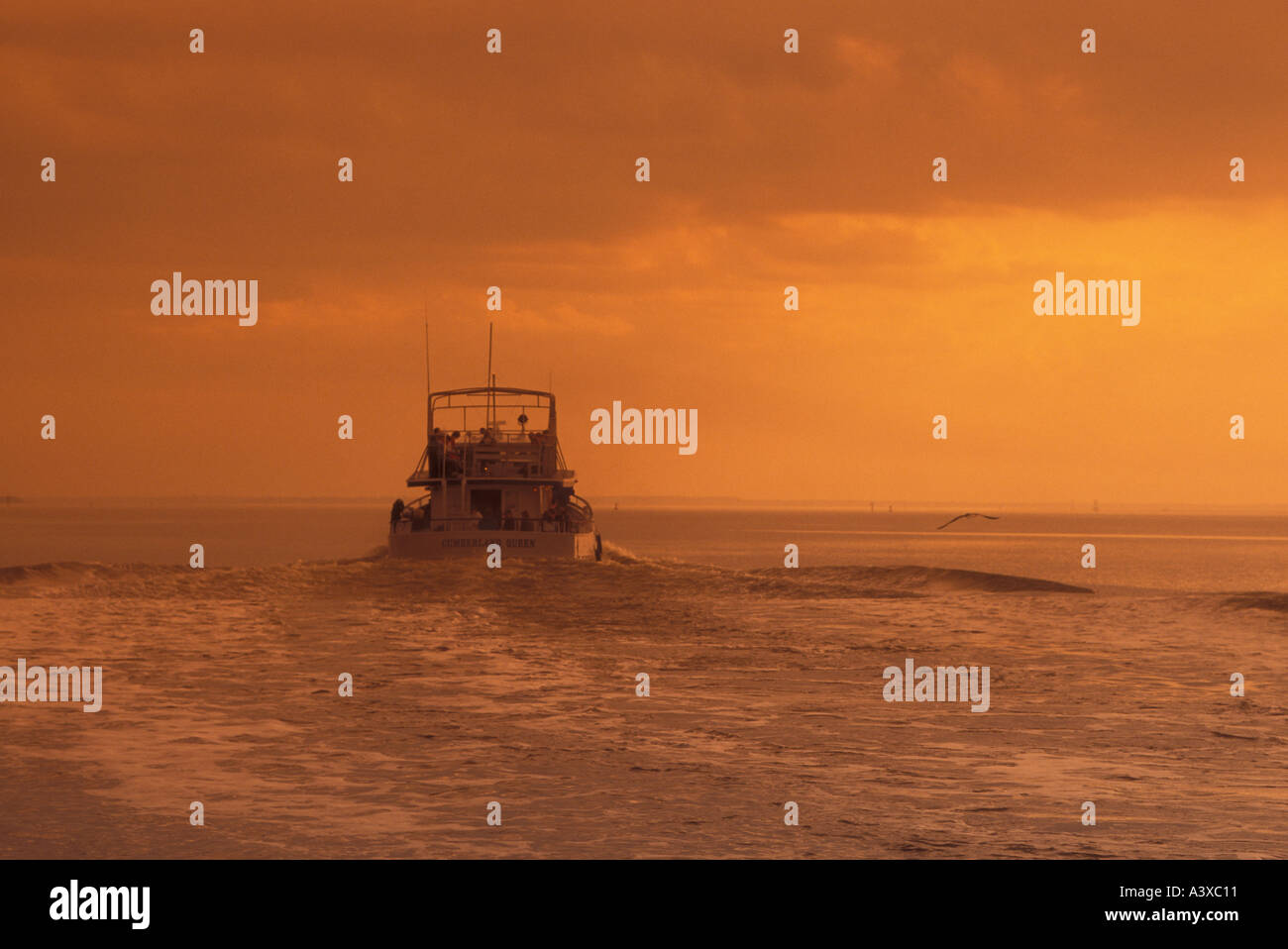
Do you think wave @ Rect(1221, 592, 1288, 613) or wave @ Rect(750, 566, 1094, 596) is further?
wave @ Rect(750, 566, 1094, 596)

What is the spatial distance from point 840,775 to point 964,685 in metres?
7.93

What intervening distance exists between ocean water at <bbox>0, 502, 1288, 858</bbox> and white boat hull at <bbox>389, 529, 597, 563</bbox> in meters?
18.8

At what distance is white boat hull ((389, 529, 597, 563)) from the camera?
54.8 metres

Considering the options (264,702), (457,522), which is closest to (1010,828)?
(264,702)

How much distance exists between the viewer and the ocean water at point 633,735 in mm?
10531

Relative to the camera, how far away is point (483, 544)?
54656 mm

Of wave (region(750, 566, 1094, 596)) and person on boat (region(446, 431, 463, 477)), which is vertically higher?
person on boat (region(446, 431, 463, 477))

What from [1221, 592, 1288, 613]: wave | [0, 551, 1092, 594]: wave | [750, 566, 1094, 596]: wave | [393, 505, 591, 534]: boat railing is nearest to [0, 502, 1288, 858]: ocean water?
[1221, 592, 1288, 613]: wave

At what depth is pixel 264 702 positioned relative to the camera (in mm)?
17828

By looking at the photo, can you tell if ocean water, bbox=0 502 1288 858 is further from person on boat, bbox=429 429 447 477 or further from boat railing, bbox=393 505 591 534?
person on boat, bbox=429 429 447 477

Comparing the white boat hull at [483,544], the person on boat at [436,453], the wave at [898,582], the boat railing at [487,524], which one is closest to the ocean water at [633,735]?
A: the wave at [898,582]

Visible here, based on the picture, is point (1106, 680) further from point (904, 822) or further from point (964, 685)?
point (904, 822)

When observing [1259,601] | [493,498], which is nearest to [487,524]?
[493,498]

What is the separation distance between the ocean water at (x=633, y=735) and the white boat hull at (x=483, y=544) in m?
18.8
